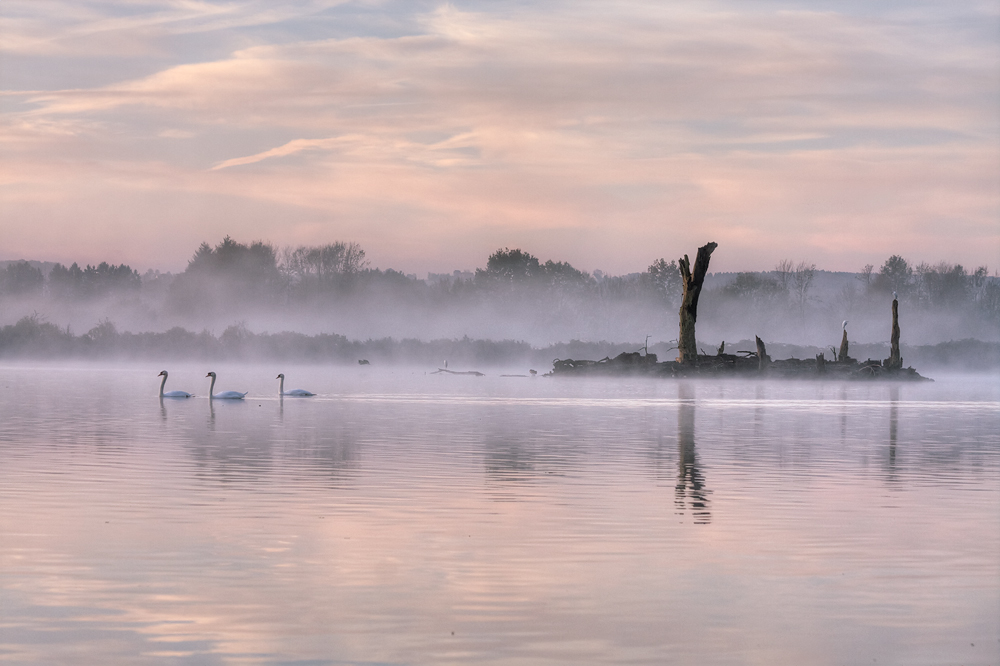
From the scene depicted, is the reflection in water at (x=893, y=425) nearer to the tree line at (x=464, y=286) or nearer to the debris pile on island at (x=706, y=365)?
the debris pile on island at (x=706, y=365)

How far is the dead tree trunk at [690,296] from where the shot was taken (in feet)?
242

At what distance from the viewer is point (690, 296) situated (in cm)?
7388

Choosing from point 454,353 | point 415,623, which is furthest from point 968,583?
point 454,353

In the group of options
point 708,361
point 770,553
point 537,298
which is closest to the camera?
point 770,553

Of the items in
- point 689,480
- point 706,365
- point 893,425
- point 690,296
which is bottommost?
point 893,425

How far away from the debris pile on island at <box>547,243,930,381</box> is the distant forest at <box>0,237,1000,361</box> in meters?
57.8

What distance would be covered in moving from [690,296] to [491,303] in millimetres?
72716

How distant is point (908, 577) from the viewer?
11312 mm

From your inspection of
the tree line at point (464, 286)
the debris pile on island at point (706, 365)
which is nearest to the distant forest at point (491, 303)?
the tree line at point (464, 286)

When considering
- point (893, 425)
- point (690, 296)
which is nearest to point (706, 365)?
point (690, 296)

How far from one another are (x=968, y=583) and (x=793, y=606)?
6.56ft

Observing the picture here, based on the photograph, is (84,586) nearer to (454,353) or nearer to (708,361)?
(708,361)

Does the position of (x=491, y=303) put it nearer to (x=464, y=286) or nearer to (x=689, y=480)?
(x=464, y=286)

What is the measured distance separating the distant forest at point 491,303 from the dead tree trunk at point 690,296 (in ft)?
199
